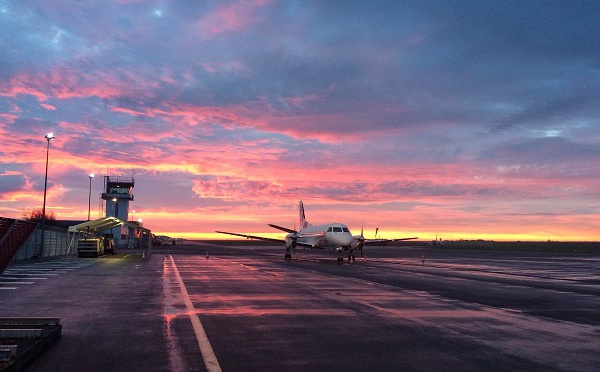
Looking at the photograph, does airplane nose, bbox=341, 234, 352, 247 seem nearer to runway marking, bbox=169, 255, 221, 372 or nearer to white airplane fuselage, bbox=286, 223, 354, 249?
white airplane fuselage, bbox=286, 223, 354, 249

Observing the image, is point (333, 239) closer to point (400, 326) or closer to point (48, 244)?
point (48, 244)

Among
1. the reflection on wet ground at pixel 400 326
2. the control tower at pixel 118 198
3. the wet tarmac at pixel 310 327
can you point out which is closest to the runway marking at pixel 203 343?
the wet tarmac at pixel 310 327

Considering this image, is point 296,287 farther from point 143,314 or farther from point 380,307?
point 143,314

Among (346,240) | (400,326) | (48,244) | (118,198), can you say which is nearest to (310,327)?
(400,326)

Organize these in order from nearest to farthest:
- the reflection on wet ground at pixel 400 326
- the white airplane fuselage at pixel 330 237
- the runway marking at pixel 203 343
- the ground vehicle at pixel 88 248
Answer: the runway marking at pixel 203 343, the reflection on wet ground at pixel 400 326, the white airplane fuselage at pixel 330 237, the ground vehicle at pixel 88 248

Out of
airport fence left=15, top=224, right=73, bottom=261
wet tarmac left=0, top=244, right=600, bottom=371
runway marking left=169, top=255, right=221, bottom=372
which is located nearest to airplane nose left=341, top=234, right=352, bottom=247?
airport fence left=15, top=224, right=73, bottom=261

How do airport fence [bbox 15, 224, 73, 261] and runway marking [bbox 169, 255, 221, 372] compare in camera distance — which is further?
airport fence [bbox 15, 224, 73, 261]

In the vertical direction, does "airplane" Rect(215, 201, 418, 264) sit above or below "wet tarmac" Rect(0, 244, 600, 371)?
above

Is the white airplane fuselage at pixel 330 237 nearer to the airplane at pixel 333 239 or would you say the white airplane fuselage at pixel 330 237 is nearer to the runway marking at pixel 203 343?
the airplane at pixel 333 239

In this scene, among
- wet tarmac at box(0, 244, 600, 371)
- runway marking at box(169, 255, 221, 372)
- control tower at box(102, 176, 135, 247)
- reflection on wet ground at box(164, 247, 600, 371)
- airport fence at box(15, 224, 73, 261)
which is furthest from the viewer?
control tower at box(102, 176, 135, 247)

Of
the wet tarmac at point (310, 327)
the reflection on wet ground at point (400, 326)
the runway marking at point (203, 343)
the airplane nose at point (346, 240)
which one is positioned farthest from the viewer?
the airplane nose at point (346, 240)

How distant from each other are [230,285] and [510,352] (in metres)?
14.4

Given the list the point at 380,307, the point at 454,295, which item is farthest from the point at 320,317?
the point at 454,295

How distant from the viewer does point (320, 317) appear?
13.5m
